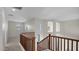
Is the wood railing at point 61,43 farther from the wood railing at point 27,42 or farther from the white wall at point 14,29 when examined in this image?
the white wall at point 14,29

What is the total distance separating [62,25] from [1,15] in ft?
3.80

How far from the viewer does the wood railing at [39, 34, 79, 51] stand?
1821 millimetres

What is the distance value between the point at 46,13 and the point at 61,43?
0.65 metres

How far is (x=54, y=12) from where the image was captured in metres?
1.84

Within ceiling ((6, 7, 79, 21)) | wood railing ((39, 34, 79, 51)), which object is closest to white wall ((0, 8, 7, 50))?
ceiling ((6, 7, 79, 21))

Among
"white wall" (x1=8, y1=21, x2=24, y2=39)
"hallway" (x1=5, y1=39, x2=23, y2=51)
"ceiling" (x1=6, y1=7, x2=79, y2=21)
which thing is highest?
"ceiling" (x1=6, y1=7, x2=79, y2=21)

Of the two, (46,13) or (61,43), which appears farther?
(61,43)

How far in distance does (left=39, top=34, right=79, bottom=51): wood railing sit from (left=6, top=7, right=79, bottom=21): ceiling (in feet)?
1.24

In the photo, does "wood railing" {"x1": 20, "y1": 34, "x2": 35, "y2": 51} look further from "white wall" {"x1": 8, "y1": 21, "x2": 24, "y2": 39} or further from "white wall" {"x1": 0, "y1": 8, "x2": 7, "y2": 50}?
"white wall" {"x1": 0, "y1": 8, "x2": 7, "y2": 50}

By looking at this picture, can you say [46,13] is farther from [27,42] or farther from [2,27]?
[2,27]

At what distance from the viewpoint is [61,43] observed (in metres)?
1.94

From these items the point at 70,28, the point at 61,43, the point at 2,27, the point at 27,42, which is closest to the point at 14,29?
the point at 2,27

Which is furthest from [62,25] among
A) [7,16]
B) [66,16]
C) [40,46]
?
[7,16]
